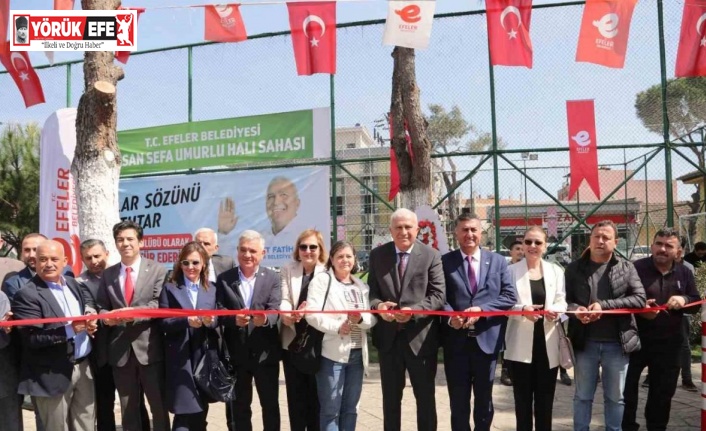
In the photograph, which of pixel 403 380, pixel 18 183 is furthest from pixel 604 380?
pixel 18 183

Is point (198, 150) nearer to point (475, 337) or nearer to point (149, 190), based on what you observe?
point (149, 190)

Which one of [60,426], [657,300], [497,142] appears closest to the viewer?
[60,426]

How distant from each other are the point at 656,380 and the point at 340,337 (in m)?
2.58

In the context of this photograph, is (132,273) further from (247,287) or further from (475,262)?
(475,262)

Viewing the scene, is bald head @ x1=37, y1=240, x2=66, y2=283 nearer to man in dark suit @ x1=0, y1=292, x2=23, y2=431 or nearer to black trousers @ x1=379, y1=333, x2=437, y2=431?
man in dark suit @ x1=0, y1=292, x2=23, y2=431

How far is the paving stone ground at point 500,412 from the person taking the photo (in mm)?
5543

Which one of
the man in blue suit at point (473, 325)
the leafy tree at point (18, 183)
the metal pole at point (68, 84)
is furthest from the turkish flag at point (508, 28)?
the leafy tree at point (18, 183)

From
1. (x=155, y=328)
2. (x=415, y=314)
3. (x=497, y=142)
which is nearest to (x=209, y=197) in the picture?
(x=497, y=142)

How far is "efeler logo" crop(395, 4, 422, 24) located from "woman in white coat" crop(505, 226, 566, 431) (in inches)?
128

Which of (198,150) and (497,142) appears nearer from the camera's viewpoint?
(497,142)

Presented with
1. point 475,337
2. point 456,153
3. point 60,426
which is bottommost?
point 60,426

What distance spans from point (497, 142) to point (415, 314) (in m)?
5.46

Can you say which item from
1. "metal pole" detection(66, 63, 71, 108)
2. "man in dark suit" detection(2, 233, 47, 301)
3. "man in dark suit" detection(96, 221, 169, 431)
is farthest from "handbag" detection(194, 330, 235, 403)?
"metal pole" detection(66, 63, 71, 108)

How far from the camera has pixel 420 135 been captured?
822cm
